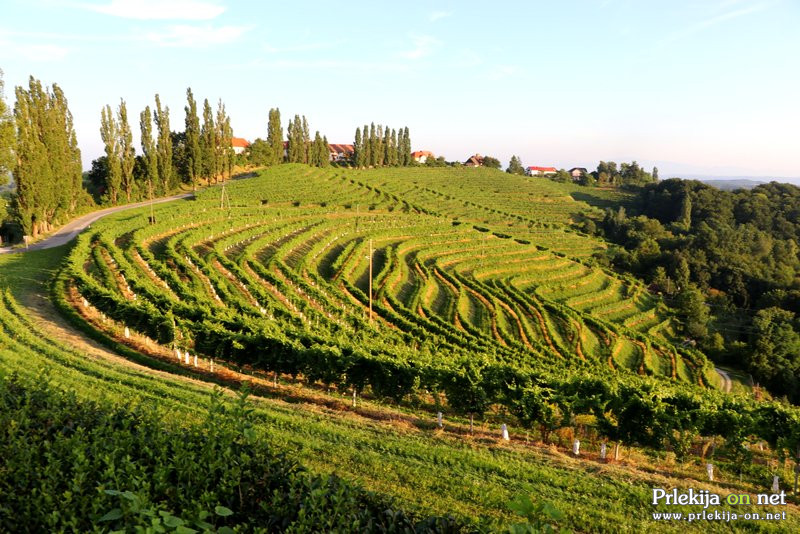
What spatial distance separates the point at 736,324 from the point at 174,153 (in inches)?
4053

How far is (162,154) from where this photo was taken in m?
79.2

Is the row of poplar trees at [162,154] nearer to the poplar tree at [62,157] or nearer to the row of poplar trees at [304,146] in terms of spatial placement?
the poplar tree at [62,157]

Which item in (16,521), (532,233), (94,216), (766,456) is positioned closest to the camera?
(16,521)

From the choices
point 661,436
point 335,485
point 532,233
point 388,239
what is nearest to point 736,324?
point 532,233

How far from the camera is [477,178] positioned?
526 feet

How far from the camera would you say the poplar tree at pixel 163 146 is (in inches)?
3051

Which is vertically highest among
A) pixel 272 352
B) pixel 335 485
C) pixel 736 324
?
pixel 335 485

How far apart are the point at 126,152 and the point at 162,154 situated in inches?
302

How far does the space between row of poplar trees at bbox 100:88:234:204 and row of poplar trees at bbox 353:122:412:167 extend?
166ft

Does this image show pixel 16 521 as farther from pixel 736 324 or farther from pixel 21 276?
pixel 736 324

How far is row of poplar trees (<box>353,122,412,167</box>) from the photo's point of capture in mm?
145000

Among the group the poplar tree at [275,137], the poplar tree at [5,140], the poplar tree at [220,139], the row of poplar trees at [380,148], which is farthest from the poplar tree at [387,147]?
the poplar tree at [5,140]

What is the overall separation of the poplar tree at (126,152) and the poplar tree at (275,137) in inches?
1954

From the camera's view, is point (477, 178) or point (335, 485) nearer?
point (335, 485)
